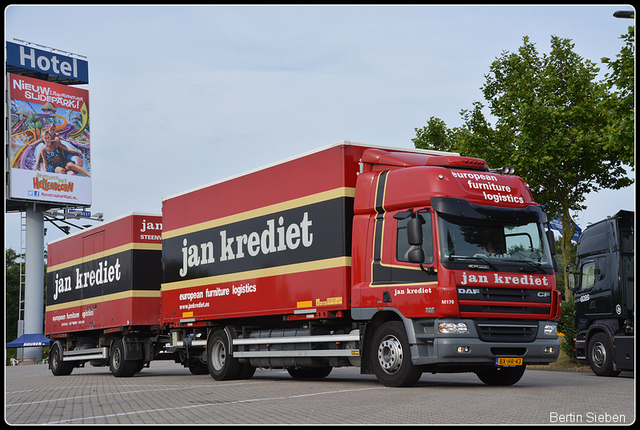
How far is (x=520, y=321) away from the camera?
12.3 m

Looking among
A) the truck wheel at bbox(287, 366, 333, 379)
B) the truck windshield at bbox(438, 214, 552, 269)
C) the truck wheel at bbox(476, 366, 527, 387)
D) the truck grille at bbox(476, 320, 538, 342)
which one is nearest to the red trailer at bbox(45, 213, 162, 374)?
the truck wheel at bbox(287, 366, 333, 379)

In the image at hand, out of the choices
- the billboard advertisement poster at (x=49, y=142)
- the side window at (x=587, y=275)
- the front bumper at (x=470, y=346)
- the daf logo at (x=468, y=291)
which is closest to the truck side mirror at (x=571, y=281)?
the side window at (x=587, y=275)

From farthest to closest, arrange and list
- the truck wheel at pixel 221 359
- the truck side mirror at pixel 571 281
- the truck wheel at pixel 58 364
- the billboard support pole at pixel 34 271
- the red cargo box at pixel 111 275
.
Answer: the billboard support pole at pixel 34 271 → the truck wheel at pixel 58 364 → the red cargo box at pixel 111 275 → the truck side mirror at pixel 571 281 → the truck wheel at pixel 221 359

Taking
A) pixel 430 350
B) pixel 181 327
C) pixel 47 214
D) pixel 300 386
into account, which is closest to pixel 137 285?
pixel 181 327

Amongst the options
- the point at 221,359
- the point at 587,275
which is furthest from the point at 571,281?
the point at 221,359

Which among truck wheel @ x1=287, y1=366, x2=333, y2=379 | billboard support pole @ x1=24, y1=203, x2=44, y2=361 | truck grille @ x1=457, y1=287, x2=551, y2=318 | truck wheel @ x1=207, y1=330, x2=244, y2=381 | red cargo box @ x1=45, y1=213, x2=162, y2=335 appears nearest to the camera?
truck grille @ x1=457, y1=287, x2=551, y2=318

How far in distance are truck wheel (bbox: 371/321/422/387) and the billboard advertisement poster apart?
141ft

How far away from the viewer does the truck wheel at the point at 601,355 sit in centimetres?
1658

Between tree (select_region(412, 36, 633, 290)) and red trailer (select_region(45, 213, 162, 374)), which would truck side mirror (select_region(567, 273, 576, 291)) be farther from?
red trailer (select_region(45, 213, 162, 374))

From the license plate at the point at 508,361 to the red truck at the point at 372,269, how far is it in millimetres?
19

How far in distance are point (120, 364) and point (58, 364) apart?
182 inches

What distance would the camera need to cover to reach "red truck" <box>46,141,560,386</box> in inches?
468

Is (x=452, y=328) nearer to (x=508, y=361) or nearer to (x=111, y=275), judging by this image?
(x=508, y=361)

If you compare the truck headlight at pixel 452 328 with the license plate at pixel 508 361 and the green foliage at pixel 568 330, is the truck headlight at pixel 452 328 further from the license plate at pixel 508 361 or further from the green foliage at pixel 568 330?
the green foliage at pixel 568 330
